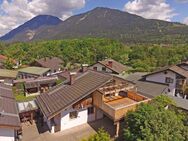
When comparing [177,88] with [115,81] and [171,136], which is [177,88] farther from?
[171,136]

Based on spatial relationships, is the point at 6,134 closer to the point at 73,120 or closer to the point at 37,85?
the point at 73,120

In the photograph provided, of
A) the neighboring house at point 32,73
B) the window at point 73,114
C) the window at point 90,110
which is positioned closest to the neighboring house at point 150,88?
the window at point 90,110

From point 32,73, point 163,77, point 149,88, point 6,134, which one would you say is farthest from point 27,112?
point 32,73

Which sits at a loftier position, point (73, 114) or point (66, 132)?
point (73, 114)

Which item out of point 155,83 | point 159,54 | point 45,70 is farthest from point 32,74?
point 159,54

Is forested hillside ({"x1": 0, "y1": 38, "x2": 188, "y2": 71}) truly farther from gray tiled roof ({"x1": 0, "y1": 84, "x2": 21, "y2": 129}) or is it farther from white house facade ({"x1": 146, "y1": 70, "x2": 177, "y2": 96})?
gray tiled roof ({"x1": 0, "y1": 84, "x2": 21, "y2": 129})

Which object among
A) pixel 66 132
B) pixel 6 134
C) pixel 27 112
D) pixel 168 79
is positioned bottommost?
pixel 66 132
